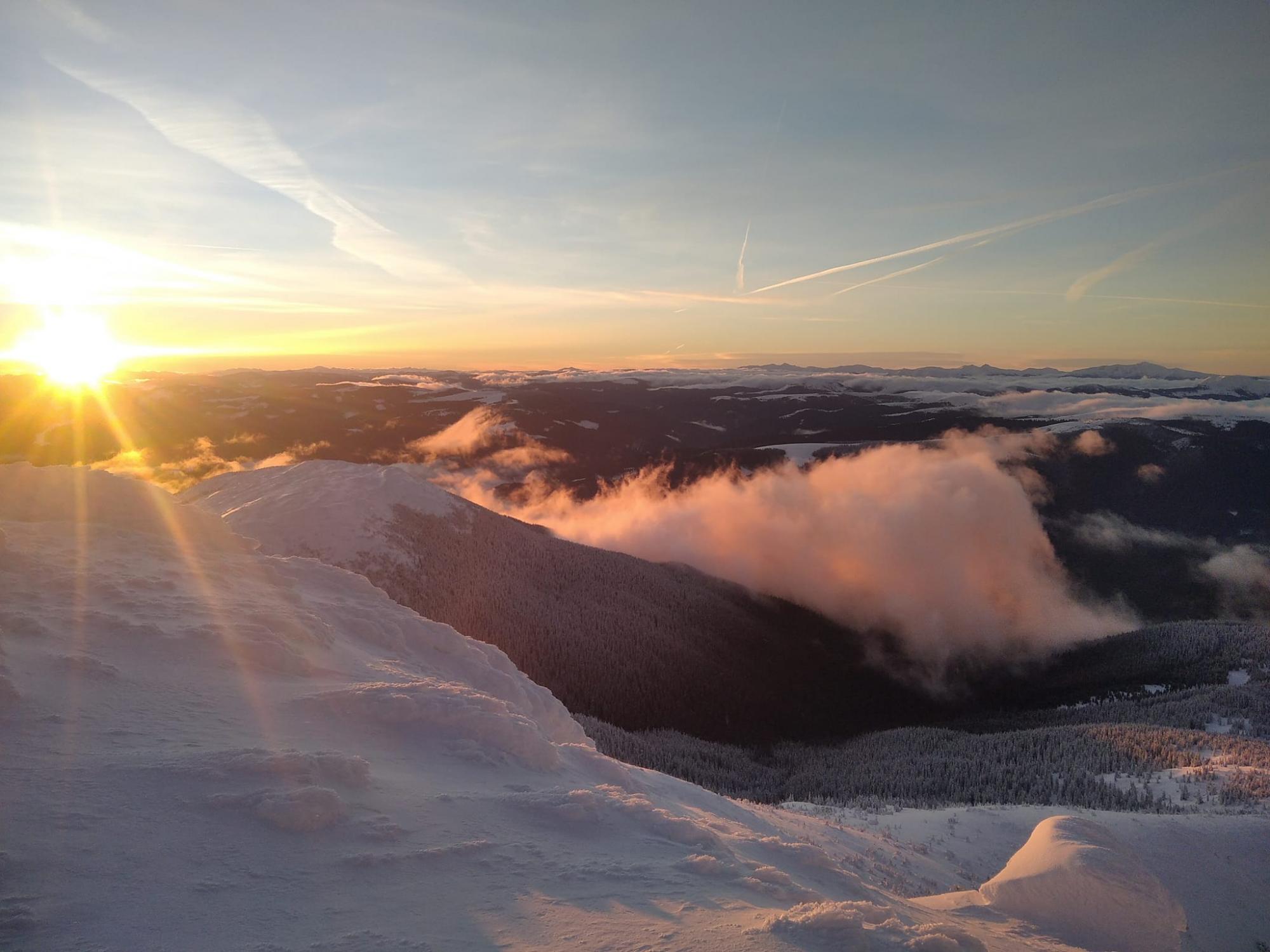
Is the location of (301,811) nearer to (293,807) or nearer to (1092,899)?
(293,807)

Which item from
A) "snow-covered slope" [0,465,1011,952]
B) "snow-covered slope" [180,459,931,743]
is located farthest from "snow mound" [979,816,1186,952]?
"snow-covered slope" [180,459,931,743]

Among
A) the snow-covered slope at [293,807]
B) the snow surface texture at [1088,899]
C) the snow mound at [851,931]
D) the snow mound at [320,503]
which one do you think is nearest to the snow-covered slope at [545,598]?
the snow mound at [320,503]

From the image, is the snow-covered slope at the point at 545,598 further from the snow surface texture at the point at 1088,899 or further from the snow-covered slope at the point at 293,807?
the snow surface texture at the point at 1088,899

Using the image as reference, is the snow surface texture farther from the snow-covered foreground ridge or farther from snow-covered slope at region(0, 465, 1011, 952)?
snow-covered slope at region(0, 465, 1011, 952)

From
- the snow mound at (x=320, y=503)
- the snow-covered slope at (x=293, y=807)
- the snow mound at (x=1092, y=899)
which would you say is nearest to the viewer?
the snow-covered slope at (x=293, y=807)

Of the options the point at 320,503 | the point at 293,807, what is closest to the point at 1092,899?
the point at 293,807

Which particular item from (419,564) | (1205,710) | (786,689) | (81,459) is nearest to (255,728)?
(419,564)

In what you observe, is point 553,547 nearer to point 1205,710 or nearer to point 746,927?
point 1205,710
